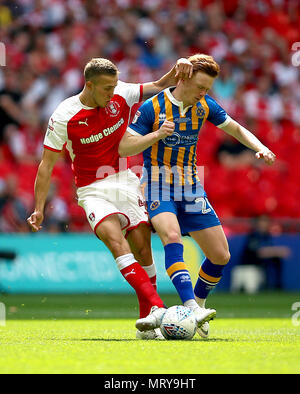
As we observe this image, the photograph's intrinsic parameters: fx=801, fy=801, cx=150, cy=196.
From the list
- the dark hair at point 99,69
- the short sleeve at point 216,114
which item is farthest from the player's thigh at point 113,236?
the short sleeve at point 216,114

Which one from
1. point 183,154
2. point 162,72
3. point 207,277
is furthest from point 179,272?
point 162,72

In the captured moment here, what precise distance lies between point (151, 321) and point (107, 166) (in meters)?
1.36

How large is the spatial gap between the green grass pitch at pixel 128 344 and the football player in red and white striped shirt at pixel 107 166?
2.05 ft

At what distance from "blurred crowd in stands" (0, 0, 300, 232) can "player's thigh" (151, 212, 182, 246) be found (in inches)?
244

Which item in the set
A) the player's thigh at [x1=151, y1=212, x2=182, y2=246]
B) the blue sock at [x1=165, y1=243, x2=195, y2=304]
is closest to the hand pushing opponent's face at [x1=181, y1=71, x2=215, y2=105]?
the player's thigh at [x1=151, y1=212, x2=182, y2=246]

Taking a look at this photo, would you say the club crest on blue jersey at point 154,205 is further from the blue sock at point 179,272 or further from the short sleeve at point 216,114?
the short sleeve at point 216,114

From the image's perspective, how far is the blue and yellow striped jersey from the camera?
243 inches

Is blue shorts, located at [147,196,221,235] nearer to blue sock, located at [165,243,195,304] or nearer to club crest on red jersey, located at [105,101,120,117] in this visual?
blue sock, located at [165,243,195,304]

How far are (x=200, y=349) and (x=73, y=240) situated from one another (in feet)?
23.7

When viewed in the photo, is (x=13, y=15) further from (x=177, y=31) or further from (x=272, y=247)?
(x=272, y=247)

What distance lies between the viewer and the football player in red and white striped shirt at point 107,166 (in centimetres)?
590
